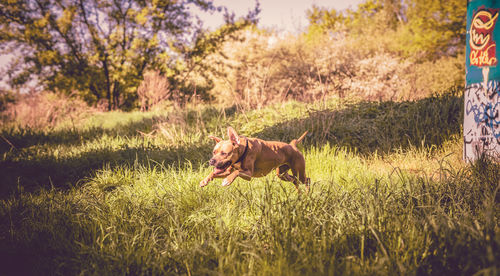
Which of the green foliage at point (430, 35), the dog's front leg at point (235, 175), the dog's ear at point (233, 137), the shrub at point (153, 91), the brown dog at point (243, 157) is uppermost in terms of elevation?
the green foliage at point (430, 35)

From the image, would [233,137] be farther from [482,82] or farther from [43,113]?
[43,113]

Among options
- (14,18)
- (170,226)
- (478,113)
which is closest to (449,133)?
(478,113)

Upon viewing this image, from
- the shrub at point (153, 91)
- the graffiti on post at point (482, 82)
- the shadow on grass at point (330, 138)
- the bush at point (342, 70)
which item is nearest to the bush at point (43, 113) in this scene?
the shrub at point (153, 91)

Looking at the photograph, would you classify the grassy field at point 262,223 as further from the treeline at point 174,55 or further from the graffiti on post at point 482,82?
the treeline at point 174,55

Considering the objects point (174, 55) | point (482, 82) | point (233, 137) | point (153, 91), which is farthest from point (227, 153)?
point (174, 55)

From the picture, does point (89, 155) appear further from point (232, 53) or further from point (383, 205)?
point (232, 53)

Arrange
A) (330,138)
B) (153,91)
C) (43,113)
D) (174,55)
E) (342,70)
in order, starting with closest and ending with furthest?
1. (330,138)
2. (43,113)
3. (153,91)
4. (342,70)
5. (174,55)

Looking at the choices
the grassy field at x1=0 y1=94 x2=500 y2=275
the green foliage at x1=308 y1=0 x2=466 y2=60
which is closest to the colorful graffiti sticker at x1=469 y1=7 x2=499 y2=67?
the grassy field at x1=0 y1=94 x2=500 y2=275

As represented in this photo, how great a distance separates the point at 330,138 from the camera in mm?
5742

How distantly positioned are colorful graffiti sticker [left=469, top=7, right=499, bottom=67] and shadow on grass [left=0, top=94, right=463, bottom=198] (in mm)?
1363

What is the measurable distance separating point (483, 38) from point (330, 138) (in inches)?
111

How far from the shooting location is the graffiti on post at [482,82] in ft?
12.6

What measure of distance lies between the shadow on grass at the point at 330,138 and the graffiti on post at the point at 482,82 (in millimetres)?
687

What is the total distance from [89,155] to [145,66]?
41.6 feet
